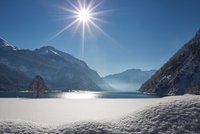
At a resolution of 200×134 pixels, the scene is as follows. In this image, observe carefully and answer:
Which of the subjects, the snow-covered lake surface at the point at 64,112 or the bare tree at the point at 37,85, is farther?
the bare tree at the point at 37,85

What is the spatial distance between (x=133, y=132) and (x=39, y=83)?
94787mm

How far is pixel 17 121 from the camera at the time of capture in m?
12.1

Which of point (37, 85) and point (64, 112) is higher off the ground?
point (37, 85)

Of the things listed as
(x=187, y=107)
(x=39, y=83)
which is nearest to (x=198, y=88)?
(x=39, y=83)

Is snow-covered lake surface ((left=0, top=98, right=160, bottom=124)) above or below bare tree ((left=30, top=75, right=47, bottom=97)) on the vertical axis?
below

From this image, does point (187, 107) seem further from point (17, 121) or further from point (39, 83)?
point (39, 83)

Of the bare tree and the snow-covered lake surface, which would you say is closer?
the snow-covered lake surface

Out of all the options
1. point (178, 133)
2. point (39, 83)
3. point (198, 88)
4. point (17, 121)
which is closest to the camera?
point (178, 133)

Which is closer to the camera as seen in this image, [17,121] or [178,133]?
[178,133]

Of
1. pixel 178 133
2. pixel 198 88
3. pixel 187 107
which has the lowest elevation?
pixel 178 133

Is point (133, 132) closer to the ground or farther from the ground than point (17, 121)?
closer to the ground

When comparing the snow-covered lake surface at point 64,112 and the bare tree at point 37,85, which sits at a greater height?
the bare tree at point 37,85

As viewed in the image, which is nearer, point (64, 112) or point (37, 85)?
point (64, 112)

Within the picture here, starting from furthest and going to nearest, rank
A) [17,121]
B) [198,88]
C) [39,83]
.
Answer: [198,88], [39,83], [17,121]
